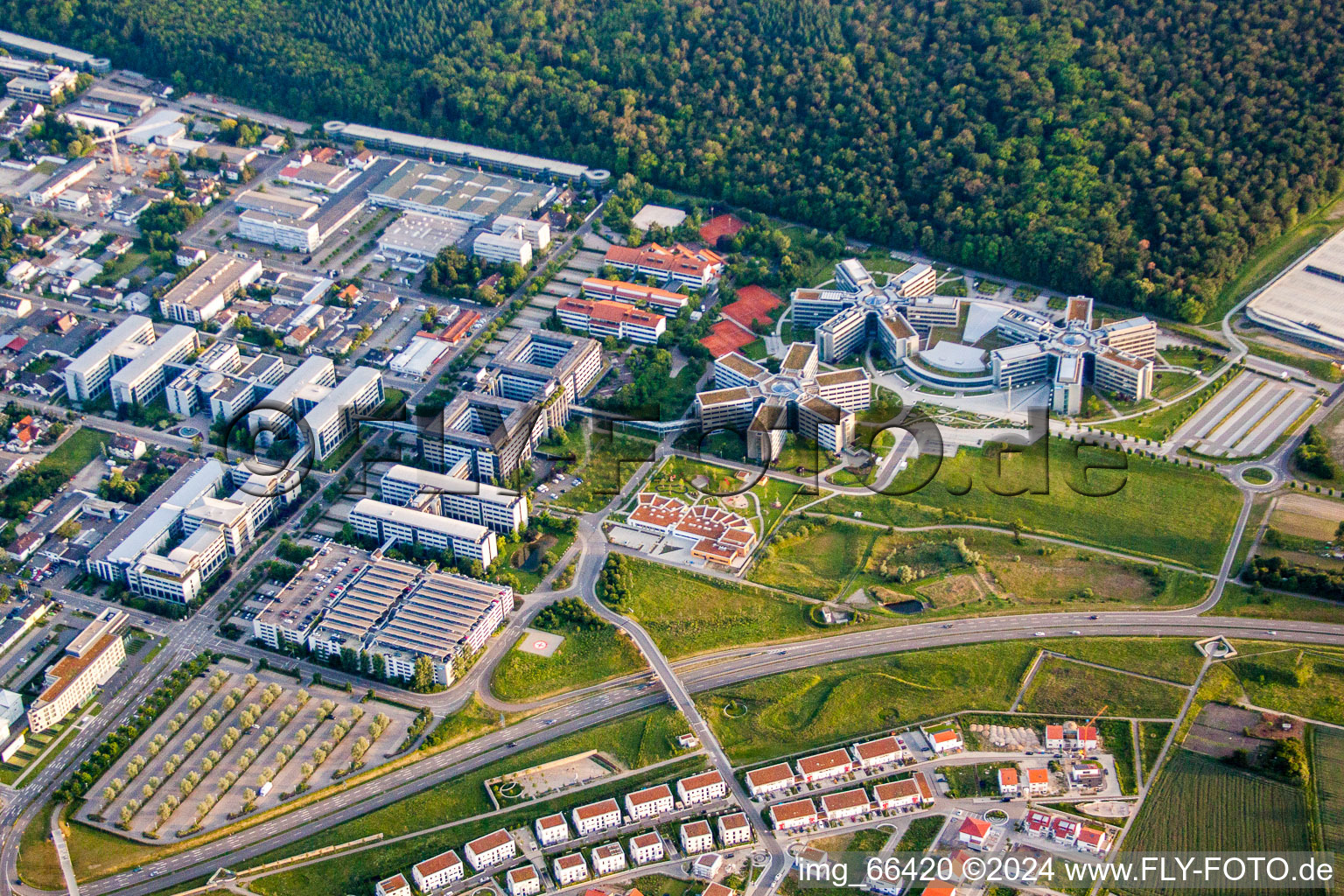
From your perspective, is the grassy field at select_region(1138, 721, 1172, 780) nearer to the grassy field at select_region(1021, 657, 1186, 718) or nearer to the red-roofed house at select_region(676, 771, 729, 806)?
the grassy field at select_region(1021, 657, 1186, 718)

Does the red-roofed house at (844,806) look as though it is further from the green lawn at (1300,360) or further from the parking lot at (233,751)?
the green lawn at (1300,360)

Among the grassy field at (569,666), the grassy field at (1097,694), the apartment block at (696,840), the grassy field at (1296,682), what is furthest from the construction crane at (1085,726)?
the grassy field at (569,666)

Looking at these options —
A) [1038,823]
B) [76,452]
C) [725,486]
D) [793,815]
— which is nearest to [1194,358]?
[725,486]

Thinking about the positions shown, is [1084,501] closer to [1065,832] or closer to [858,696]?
[858,696]

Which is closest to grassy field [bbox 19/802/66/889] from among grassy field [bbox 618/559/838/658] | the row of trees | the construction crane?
the row of trees

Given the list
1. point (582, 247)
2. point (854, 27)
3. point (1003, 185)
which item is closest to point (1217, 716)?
point (1003, 185)
